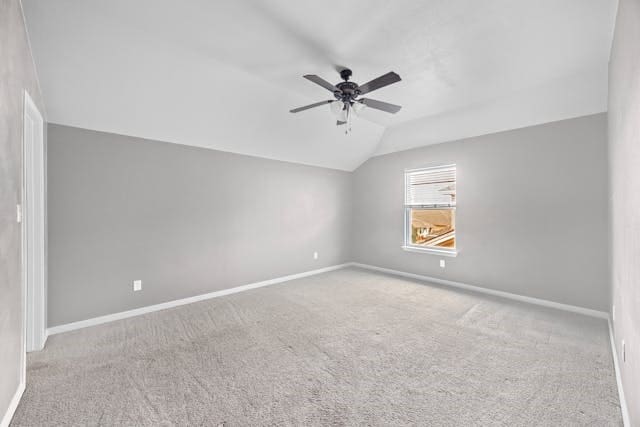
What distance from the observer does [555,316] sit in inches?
Result: 127

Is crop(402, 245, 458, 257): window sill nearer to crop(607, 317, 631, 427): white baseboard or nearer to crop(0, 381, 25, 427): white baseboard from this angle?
crop(607, 317, 631, 427): white baseboard

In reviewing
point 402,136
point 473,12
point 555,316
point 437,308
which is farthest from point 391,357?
point 402,136

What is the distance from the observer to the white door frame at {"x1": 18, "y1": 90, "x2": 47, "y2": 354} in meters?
2.41

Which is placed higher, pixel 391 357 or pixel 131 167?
pixel 131 167

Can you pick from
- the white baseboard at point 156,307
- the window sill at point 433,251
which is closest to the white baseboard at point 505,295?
the window sill at point 433,251

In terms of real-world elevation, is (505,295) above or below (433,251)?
below

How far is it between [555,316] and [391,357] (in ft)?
7.74

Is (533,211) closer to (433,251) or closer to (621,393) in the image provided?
(433,251)

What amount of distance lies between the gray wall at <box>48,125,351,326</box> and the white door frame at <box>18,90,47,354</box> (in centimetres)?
31

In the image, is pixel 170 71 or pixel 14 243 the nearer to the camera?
pixel 14 243

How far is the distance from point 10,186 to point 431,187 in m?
5.09

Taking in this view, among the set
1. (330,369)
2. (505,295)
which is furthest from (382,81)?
(505,295)

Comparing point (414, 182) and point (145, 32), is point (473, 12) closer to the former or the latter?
point (145, 32)

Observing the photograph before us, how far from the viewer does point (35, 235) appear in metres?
2.49
